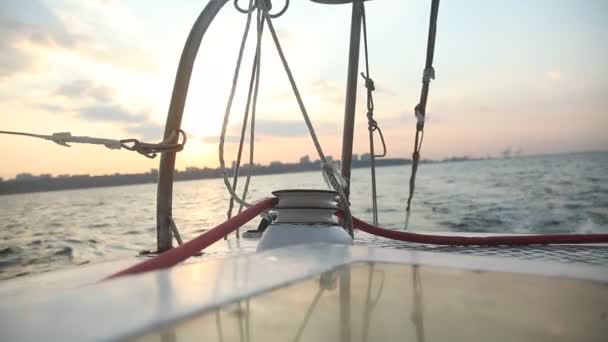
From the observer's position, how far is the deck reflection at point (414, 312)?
68cm

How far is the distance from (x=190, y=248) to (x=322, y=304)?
0.46 metres

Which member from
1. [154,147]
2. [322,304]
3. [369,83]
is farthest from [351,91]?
[322,304]

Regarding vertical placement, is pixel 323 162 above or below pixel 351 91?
below

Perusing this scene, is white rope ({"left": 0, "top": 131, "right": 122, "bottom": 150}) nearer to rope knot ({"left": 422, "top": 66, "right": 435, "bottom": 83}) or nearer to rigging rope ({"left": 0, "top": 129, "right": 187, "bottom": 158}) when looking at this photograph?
rigging rope ({"left": 0, "top": 129, "right": 187, "bottom": 158})

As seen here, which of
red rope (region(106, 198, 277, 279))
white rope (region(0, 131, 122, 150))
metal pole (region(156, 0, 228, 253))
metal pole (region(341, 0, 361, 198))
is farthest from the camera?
metal pole (region(341, 0, 361, 198))

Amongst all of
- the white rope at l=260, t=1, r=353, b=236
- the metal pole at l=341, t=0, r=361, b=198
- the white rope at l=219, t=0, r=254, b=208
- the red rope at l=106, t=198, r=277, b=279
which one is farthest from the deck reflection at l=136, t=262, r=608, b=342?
the metal pole at l=341, t=0, r=361, b=198

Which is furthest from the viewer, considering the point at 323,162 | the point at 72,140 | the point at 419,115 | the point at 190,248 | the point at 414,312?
the point at 419,115

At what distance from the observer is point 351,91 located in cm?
246

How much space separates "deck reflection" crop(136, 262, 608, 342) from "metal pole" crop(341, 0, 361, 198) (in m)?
1.47

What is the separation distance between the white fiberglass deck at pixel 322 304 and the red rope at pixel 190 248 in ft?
0.23

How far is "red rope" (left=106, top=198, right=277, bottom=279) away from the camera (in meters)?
0.97

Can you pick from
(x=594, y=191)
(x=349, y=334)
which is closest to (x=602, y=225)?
(x=594, y=191)

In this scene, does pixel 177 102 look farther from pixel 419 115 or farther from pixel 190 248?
pixel 419 115

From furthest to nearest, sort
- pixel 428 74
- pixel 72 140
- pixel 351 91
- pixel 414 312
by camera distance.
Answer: pixel 428 74 → pixel 351 91 → pixel 72 140 → pixel 414 312
